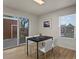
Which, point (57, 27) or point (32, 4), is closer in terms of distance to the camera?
point (32, 4)

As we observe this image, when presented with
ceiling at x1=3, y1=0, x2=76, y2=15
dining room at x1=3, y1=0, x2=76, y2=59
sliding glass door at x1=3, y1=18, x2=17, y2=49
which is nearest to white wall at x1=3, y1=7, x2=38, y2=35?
dining room at x1=3, y1=0, x2=76, y2=59

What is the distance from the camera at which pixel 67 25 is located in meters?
4.46

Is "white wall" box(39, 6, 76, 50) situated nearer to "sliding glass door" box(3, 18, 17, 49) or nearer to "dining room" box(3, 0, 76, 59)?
"dining room" box(3, 0, 76, 59)

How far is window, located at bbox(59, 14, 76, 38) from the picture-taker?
13.7 ft

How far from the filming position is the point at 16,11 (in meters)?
4.48

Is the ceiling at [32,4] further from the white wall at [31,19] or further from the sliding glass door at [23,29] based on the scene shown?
the sliding glass door at [23,29]

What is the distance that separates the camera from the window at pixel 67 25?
4172 mm

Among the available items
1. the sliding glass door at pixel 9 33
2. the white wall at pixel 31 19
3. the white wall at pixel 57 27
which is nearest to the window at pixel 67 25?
the white wall at pixel 57 27

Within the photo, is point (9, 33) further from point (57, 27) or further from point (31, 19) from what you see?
point (57, 27)

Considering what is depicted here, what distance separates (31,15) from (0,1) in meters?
4.98

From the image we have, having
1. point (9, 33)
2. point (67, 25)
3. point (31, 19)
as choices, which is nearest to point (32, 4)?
point (31, 19)

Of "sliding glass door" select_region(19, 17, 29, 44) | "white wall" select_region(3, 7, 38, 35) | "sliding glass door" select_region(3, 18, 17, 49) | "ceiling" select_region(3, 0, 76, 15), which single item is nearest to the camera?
"ceiling" select_region(3, 0, 76, 15)

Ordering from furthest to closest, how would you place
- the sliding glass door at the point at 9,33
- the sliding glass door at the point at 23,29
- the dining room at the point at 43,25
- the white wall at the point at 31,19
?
the sliding glass door at the point at 23,29 → the white wall at the point at 31,19 → the sliding glass door at the point at 9,33 → the dining room at the point at 43,25

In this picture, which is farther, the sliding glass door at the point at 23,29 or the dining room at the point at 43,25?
the sliding glass door at the point at 23,29
